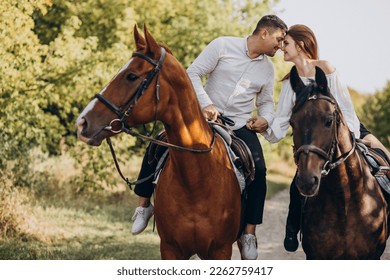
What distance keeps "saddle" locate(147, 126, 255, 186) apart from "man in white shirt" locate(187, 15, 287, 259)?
0.14 metres

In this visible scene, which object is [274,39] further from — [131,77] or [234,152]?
[131,77]

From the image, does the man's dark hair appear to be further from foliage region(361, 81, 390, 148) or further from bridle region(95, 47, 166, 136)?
foliage region(361, 81, 390, 148)

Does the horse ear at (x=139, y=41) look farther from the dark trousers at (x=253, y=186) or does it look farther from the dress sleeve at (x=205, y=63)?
the dark trousers at (x=253, y=186)

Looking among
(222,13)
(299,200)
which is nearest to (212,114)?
(299,200)

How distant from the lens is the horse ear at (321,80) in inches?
225

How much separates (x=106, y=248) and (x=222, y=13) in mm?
9867

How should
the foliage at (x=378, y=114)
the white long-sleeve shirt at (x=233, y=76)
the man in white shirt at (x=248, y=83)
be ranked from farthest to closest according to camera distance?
the foliage at (x=378, y=114)
the white long-sleeve shirt at (x=233, y=76)
the man in white shirt at (x=248, y=83)

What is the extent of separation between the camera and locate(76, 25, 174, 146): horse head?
5.28 metres

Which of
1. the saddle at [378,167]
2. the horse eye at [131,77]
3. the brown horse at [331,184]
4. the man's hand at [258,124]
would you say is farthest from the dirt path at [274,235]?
the horse eye at [131,77]

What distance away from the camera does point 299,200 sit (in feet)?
21.8

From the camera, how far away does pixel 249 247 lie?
6754 mm

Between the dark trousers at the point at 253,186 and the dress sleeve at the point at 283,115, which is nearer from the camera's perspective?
the dress sleeve at the point at 283,115

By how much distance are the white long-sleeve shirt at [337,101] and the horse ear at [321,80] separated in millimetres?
450

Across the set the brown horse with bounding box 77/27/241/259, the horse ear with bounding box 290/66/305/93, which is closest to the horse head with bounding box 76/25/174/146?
the brown horse with bounding box 77/27/241/259
